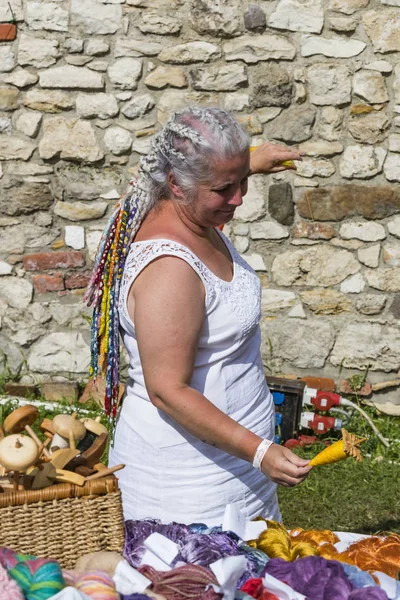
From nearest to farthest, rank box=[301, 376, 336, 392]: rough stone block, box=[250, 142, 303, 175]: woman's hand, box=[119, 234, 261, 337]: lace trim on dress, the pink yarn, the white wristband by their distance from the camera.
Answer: the pink yarn → the white wristband → box=[119, 234, 261, 337]: lace trim on dress → box=[250, 142, 303, 175]: woman's hand → box=[301, 376, 336, 392]: rough stone block

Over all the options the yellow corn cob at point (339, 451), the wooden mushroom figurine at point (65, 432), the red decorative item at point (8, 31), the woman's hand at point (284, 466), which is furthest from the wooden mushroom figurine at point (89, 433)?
the red decorative item at point (8, 31)

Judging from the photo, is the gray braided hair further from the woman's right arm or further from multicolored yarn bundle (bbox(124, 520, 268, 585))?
multicolored yarn bundle (bbox(124, 520, 268, 585))

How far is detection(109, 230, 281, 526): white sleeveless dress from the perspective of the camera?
2238 mm

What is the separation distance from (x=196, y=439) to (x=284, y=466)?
0.32 meters

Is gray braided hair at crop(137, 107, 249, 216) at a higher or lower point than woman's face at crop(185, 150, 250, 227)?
higher

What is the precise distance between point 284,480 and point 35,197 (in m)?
2.99

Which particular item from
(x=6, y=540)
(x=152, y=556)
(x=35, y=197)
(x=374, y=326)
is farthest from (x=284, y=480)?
(x=35, y=197)

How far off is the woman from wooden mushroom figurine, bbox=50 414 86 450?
0.21 meters

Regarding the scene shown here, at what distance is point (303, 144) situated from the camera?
14.9 ft

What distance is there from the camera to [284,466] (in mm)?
2023

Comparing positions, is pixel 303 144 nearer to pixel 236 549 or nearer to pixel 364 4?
pixel 364 4

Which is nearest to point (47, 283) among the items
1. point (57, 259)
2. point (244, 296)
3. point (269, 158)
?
point (57, 259)

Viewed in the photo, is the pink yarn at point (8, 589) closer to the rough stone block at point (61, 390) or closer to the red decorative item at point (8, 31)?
the rough stone block at point (61, 390)

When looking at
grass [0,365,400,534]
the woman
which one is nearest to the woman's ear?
the woman
